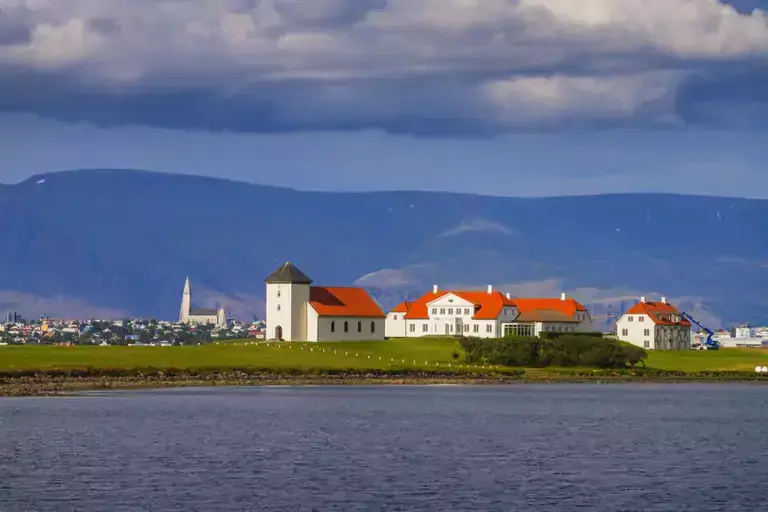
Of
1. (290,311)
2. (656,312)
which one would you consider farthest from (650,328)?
(290,311)

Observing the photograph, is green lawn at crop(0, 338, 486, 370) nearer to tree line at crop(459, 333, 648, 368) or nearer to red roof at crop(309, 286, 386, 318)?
tree line at crop(459, 333, 648, 368)

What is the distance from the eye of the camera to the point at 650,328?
17550 cm

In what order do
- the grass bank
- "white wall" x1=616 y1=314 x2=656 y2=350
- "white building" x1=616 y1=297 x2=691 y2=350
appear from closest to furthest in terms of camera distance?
the grass bank → "white wall" x1=616 y1=314 x2=656 y2=350 → "white building" x1=616 y1=297 x2=691 y2=350

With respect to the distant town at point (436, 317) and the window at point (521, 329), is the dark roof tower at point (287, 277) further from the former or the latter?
the window at point (521, 329)

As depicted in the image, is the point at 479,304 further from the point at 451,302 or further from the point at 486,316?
the point at 486,316

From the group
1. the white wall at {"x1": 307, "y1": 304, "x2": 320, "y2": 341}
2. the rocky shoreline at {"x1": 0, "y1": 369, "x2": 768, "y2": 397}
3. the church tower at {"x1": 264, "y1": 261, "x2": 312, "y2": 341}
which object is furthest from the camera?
the church tower at {"x1": 264, "y1": 261, "x2": 312, "y2": 341}

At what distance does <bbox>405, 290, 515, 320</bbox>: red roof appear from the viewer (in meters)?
173

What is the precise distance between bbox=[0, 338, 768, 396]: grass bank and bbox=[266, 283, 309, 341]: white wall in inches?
287

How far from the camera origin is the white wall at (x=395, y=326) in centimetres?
18050

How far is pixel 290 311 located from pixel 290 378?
123 feet

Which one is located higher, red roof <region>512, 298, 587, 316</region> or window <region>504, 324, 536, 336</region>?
red roof <region>512, 298, 587, 316</region>

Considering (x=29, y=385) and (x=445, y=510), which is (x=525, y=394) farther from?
(x=445, y=510)

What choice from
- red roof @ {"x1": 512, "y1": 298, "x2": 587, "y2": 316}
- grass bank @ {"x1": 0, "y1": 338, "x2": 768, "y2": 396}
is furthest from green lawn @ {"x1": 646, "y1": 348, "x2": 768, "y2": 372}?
red roof @ {"x1": 512, "y1": 298, "x2": 587, "y2": 316}

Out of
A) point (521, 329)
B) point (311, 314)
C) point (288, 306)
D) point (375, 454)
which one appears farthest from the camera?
point (521, 329)
